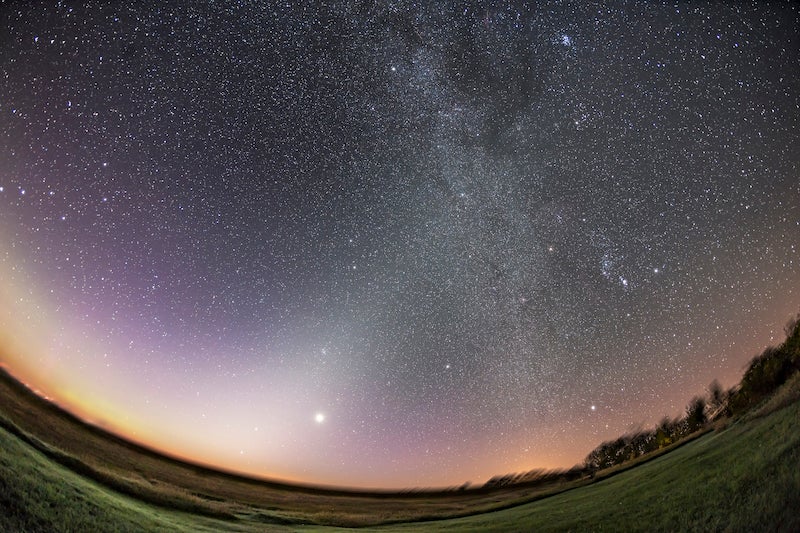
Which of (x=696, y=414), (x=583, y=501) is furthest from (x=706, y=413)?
(x=583, y=501)

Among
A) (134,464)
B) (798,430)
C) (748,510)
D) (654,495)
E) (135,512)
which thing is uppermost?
A: (798,430)

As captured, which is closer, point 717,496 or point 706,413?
point 717,496

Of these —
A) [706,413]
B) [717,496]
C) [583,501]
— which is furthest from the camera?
[706,413]

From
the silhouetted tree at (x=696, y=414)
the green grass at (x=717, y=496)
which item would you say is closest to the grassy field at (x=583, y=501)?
the green grass at (x=717, y=496)

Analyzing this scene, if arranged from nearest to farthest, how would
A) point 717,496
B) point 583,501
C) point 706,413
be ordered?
point 717,496 < point 583,501 < point 706,413

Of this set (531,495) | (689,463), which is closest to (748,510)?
(689,463)

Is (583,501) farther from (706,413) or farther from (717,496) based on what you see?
(706,413)

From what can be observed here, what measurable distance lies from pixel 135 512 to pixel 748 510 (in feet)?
77.5

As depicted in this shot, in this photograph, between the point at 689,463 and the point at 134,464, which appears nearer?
the point at 689,463

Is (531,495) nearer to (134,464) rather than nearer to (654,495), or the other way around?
(654,495)

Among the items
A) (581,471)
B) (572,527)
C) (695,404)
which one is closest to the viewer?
(572,527)

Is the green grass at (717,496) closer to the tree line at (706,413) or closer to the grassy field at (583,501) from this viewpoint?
the grassy field at (583,501)

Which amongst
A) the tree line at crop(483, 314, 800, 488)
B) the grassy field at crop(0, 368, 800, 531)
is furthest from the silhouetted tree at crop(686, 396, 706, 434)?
the grassy field at crop(0, 368, 800, 531)

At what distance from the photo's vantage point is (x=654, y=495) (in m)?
16.0
